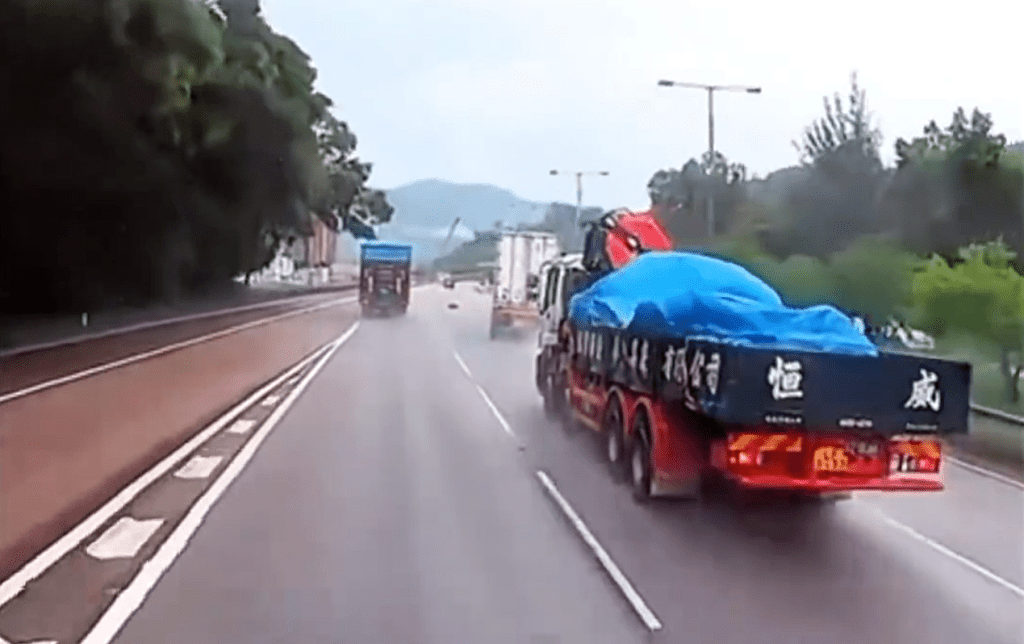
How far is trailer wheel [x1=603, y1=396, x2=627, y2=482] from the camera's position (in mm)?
15492

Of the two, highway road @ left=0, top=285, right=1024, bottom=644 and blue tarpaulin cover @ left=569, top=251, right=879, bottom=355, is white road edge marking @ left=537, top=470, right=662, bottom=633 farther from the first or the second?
blue tarpaulin cover @ left=569, top=251, right=879, bottom=355

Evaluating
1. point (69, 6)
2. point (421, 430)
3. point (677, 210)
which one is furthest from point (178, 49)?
point (677, 210)

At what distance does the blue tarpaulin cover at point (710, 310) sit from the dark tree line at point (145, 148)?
55.6ft

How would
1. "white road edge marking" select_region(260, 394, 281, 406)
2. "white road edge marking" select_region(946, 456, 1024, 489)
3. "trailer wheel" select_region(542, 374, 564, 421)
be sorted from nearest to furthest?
1. "white road edge marking" select_region(946, 456, 1024, 489)
2. "trailer wheel" select_region(542, 374, 564, 421)
3. "white road edge marking" select_region(260, 394, 281, 406)

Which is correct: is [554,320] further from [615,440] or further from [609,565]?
[609,565]

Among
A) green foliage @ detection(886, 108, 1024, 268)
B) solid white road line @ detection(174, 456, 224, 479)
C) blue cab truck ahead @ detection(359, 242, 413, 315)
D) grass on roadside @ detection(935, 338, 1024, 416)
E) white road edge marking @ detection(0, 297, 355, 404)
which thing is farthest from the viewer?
blue cab truck ahead @ detection(359, 242, 413, 315)

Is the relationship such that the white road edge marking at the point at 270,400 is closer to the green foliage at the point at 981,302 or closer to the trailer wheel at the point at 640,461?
the trailer wheel at the point at 640,461

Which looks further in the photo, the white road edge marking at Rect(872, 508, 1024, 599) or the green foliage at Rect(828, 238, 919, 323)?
the green foliage at Rect(828, 238, 919, 323)

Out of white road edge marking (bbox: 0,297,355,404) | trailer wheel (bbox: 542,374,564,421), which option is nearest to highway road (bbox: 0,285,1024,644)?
trailer wheel (bbox: 542,374,564,421)

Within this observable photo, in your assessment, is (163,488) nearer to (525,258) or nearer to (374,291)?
(525,258)

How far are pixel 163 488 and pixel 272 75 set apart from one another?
42862 mm

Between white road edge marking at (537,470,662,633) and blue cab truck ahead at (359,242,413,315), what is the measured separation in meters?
51.6

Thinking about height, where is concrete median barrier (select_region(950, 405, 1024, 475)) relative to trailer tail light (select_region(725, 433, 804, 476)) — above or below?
below

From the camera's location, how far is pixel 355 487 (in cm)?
1423
